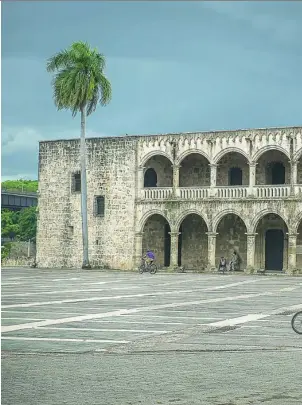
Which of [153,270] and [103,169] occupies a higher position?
[103,169]

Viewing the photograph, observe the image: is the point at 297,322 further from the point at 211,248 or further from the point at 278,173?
the point at 278,173

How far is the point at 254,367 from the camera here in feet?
36.6

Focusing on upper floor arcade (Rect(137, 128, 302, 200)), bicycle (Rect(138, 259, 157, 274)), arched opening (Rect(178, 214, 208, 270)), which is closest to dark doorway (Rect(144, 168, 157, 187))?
upper floor arcade (Rect(137, 128, 302, 200))

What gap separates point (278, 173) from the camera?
44.8m

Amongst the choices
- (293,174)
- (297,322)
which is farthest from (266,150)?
(297,322)

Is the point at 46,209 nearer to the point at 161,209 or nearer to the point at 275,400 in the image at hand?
the point at 161,209

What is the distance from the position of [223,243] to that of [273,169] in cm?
455

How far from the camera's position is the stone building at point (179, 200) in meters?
42.8

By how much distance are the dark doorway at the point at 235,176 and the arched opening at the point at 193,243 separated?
2606 mm

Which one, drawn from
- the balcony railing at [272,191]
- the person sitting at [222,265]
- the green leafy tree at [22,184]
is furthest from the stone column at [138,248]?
the green leafy tree at [22,184]

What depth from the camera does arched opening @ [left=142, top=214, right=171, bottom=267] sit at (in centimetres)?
4741

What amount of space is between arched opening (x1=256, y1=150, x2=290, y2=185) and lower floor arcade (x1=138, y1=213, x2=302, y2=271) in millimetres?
1716

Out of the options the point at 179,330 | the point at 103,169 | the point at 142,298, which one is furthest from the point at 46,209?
the point at 179,330

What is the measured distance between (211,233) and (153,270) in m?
3.55
